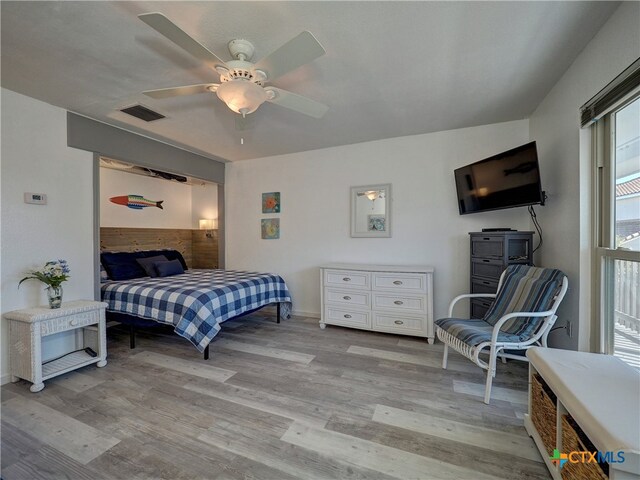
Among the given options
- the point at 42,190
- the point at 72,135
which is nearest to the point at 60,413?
the point at 42,190

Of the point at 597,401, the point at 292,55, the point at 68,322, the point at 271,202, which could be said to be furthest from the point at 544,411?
the point at 271,202

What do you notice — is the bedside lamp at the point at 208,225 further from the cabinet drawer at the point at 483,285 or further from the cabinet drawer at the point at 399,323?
the cabinet drawer at the point at 483,285

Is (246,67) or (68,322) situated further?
(68,322)

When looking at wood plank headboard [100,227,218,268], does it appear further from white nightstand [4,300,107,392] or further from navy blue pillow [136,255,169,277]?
white nightstand [4,300,107,392]

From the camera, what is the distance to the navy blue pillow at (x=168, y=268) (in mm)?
3766

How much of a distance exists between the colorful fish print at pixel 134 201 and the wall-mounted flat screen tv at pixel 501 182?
17.2 ft

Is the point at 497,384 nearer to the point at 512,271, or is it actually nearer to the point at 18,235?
the point at 512,271

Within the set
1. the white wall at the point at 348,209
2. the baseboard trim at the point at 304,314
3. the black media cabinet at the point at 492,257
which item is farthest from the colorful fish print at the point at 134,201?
the black media cabinet at the point at 492,257

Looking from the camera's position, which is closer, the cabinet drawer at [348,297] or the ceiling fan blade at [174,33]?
the ceiling fan blade at [174,33]

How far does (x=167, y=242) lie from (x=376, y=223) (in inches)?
166

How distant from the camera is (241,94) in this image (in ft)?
5.30

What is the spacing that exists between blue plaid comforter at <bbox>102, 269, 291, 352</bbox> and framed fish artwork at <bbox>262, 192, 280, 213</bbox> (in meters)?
1.27

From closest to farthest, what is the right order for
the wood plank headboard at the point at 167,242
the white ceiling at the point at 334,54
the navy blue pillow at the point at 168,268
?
the white ceiling at the point at 334,54 < the navy blue pillow at the point at 168,268 < the wood plank headboard at the point at 167,242

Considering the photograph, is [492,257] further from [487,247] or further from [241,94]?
[241,94]
